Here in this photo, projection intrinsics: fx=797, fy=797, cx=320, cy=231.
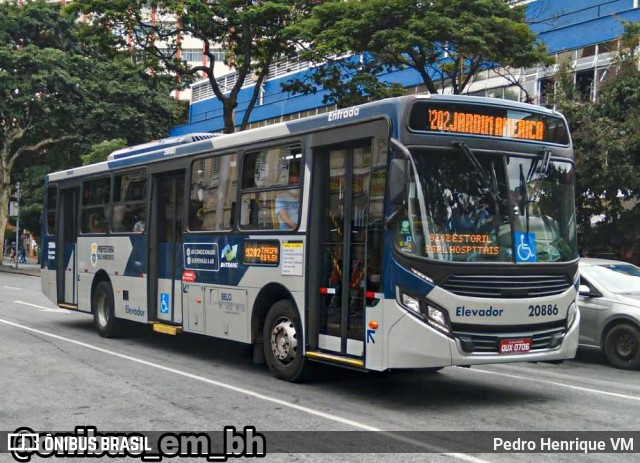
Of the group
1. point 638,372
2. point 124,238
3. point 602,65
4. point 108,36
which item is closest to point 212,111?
point 108,36

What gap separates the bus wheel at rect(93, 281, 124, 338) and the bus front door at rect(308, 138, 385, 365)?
6.13 meters

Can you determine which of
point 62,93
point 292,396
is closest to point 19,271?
point 62,93

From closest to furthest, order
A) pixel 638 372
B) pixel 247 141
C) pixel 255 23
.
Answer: pixel 247 141 < pixel 638 372 < pixel 255 23

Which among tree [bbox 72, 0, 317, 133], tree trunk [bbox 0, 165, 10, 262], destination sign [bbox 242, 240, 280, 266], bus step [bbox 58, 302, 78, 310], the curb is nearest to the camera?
destination sign [bbox 242, 240, 280, 266]

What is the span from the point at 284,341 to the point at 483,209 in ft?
10.0

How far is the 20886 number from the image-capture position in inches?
334

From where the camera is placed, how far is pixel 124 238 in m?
13.8

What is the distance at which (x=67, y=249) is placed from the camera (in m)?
16.2

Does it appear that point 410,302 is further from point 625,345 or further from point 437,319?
point 625,345

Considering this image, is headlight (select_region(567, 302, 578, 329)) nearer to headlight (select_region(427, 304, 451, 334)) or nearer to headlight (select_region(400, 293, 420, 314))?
headlight (select_region(427, 304, 451, 334))

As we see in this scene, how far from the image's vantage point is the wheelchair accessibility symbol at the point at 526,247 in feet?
27.7

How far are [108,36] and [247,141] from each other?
1748 centimetres

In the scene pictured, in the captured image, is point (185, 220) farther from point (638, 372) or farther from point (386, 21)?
point (386, 21)

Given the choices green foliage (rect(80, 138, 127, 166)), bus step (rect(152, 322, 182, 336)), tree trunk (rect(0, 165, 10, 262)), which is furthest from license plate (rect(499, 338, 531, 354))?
tree trunk (rect(0, 165, 10, 262))
